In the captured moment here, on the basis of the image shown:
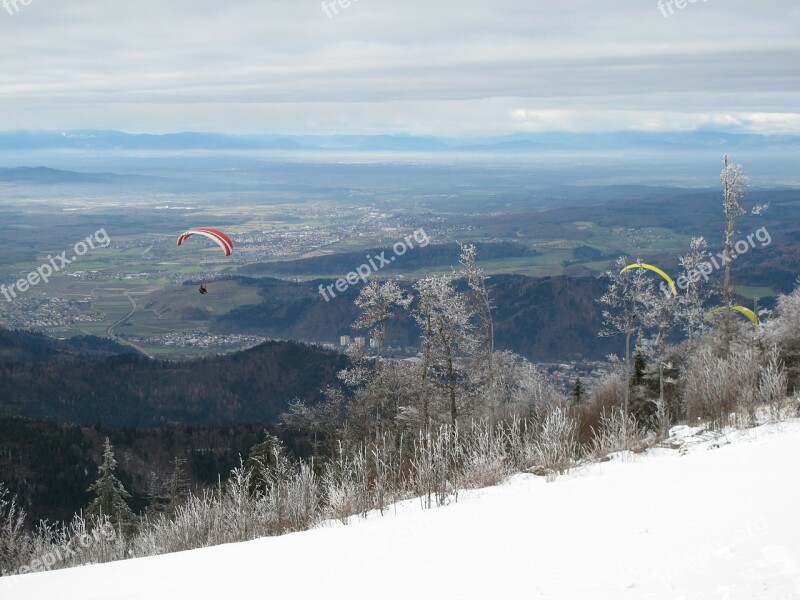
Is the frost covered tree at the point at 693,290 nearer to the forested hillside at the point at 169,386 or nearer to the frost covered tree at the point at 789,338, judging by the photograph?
the frost covered tree at the point at 789,338

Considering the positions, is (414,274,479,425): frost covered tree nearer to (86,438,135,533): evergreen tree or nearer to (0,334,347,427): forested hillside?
(86,438,135,533): evergreen tree

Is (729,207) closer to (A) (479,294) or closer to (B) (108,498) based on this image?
(A) (479,294)

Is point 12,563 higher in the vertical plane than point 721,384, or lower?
lower

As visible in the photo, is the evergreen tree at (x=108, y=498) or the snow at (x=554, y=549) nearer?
the snow at (x=554, y=549)

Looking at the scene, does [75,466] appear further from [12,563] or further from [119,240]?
[119,240]

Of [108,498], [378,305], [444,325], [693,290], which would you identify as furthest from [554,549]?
[108,498]

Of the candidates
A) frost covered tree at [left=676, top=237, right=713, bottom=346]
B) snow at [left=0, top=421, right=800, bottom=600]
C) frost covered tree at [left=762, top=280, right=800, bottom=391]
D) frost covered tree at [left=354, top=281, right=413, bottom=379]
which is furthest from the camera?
frost covered tree at [left=676, top=237, right=713, bottom=346]

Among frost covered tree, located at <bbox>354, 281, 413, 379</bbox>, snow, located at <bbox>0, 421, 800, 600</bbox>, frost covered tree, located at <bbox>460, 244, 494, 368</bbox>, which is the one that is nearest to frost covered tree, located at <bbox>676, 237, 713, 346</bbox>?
frost covered tree, located at <bbox>460, 244, 494, 368</bbox>

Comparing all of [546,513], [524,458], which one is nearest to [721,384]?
[524,458]

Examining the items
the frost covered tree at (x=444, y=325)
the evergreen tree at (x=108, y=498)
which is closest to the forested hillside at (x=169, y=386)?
the evergreen tree at (x=108, y=498)
